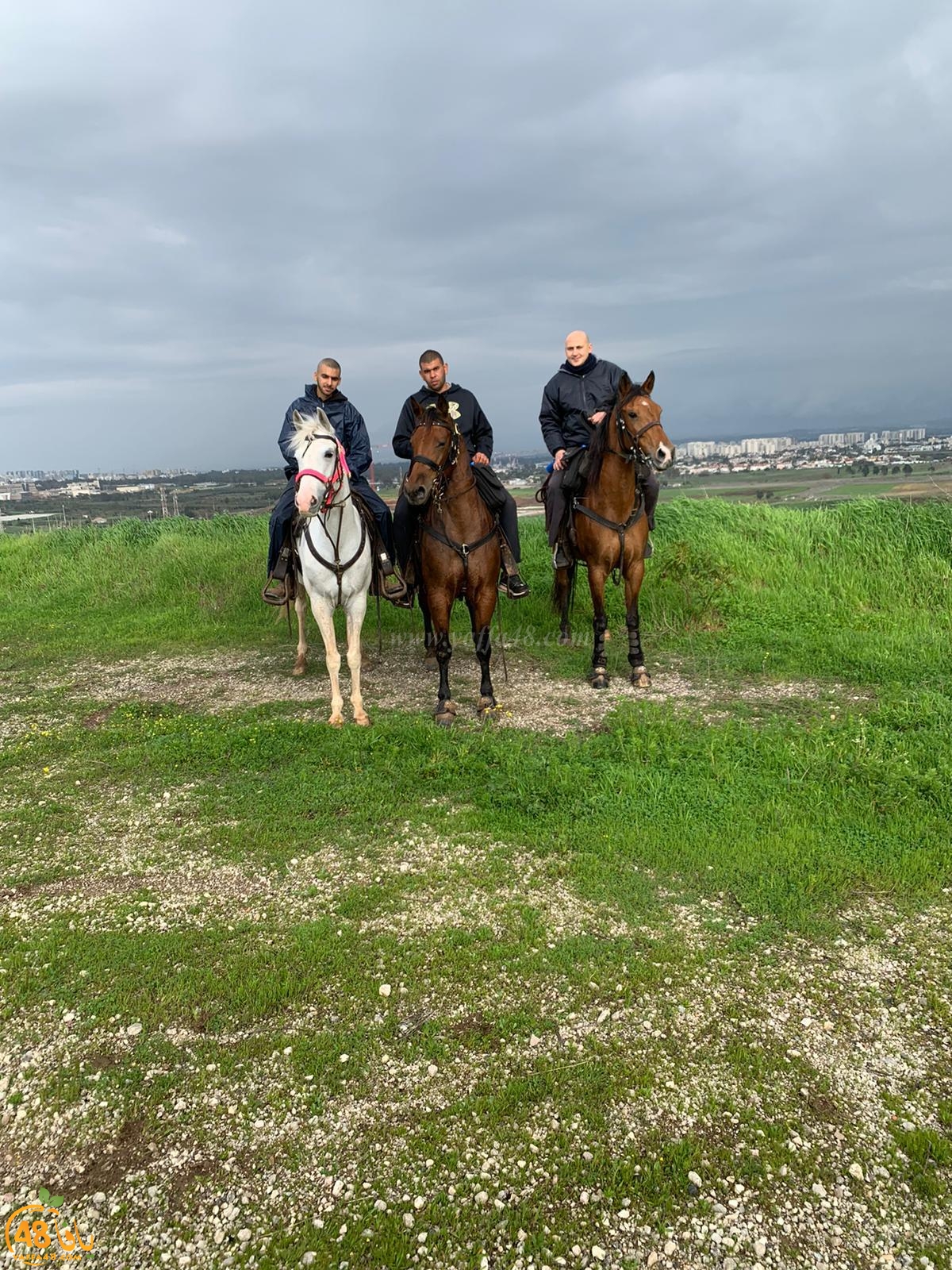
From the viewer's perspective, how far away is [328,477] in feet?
20.1

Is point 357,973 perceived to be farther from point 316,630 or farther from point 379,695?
point 316,630

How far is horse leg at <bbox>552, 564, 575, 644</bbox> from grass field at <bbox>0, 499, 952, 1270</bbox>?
1.85 metres

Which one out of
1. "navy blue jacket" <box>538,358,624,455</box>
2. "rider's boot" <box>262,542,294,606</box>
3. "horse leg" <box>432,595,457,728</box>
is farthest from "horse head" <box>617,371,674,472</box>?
"rider's boot" <box>262,542,294,606</box>

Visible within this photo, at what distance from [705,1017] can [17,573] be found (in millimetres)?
15423

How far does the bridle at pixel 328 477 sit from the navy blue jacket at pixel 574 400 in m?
2.97

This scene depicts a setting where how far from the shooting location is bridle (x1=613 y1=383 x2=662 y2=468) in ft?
22.0

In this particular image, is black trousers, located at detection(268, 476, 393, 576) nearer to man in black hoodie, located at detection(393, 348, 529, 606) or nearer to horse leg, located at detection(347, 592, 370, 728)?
man in black hoodie, located at detection(393, 348, 529, 606)

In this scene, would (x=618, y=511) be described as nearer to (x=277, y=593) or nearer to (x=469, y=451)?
(x=469, y=451)

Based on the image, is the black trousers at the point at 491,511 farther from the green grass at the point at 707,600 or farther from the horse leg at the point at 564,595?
the horse leg at the point at 564,595

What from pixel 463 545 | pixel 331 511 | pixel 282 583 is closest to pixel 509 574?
pixel 463 545

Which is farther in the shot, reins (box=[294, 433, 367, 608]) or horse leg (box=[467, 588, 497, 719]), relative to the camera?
horse leg (box=[467, 588, 497, 719])

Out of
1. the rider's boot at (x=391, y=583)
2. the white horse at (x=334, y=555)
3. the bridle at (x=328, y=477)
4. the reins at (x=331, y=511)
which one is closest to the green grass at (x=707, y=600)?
the rider's boot at (x=391, y=583)

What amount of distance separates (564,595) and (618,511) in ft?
7.62

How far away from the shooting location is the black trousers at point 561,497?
24.7 feet
